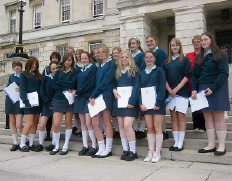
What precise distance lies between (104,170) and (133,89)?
1522mm

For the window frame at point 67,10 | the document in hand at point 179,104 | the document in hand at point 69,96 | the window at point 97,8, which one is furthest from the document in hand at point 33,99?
the window frame at point 67,10

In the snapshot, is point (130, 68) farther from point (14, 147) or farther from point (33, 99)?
point (14, 147)

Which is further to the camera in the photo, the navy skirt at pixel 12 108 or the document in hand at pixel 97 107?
the navy skirt at pixel 12 108

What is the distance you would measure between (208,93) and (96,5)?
57.4ft

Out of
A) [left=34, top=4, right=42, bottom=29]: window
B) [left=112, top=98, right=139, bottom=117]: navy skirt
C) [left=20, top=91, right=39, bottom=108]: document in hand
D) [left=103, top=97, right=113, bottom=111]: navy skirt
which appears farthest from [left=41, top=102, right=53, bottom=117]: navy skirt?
[left=34, top=4, right=42, bottom=29]: window

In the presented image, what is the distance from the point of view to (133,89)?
4.68m

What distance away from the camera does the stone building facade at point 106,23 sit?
Result: 12195mm

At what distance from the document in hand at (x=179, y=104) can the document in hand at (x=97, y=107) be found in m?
1.27

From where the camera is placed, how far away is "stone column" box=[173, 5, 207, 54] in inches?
466

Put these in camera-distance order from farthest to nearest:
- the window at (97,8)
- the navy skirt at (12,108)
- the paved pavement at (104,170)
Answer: the window at (97,8)
the navy skirt at (12,108)
the paved pavement at (104,170)

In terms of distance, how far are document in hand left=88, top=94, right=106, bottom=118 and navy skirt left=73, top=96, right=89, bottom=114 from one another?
10.9 inches

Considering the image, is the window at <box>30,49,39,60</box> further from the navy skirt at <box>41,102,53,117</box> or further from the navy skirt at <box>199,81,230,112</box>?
the navy skirt at <box>199,81,230,112</box>

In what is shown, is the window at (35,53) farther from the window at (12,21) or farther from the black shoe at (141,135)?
the black shoe at (141,135)

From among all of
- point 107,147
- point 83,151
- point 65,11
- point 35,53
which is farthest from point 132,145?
point 35,53
